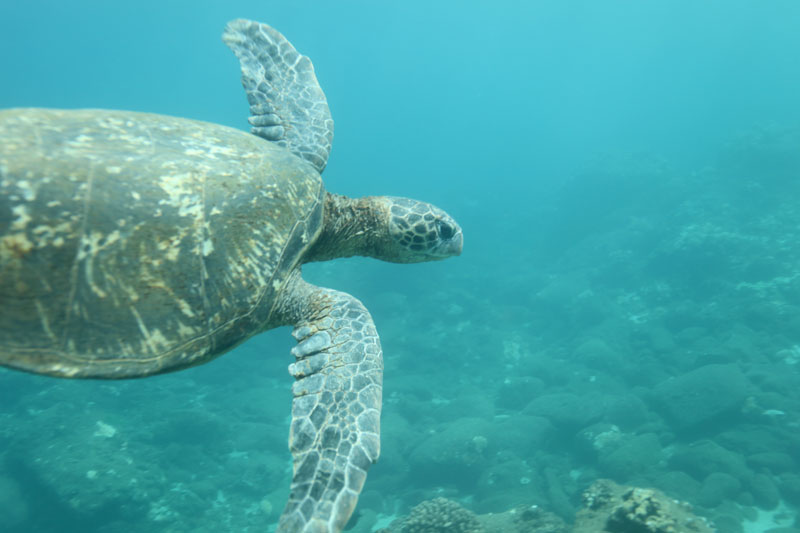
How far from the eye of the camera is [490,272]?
21.0 m

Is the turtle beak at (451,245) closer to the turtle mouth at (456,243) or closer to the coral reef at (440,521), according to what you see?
the turtle mouth at (456,243)

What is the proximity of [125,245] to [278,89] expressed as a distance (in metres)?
3.30

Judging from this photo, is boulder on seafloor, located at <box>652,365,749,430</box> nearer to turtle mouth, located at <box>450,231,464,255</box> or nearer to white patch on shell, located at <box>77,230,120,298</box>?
turtle mouth, located at <box>450,231,464,255</box>

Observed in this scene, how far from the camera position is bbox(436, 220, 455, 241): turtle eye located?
14.6 ft

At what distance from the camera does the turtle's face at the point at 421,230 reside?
14.4ft

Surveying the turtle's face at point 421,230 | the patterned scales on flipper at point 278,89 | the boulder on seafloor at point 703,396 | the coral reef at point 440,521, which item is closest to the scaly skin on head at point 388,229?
the turtle's face at point 421,230

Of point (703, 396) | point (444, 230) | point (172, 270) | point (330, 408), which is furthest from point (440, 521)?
Answer: point (703, 396)

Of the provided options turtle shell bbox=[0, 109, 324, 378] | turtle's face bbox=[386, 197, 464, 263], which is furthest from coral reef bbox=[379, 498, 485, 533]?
turtle shell bbox=[0, 109, 324, 378]

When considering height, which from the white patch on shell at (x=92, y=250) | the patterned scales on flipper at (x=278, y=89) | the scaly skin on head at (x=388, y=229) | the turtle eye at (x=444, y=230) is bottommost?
the white patch on shell at (x=92, y=250)

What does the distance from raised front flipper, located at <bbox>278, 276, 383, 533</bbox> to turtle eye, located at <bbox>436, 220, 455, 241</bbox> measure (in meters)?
1.36

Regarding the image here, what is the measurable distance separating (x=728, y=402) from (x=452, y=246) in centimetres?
791

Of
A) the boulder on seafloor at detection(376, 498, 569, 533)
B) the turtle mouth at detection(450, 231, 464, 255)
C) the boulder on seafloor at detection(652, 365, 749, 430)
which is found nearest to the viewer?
the turtle mouth at detection(450, 231, 464, 255)

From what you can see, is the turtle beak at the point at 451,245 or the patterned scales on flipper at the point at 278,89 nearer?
the turtle beak at the point at 451,245

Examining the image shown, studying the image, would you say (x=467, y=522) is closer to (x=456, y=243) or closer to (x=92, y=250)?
(x=456, y=243)
